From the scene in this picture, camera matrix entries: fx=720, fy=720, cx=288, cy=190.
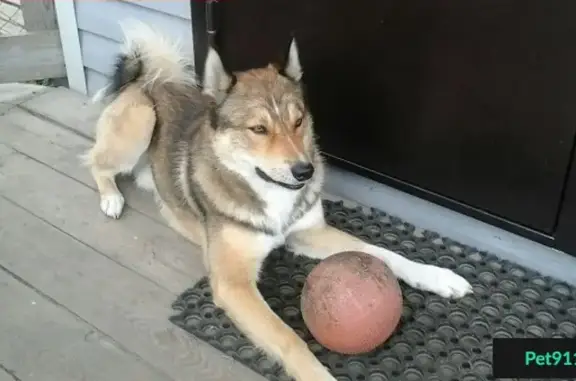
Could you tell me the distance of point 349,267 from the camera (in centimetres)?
177

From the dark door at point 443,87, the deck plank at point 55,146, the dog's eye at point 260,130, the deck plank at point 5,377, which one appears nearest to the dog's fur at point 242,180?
the dog's eye at point 260,130

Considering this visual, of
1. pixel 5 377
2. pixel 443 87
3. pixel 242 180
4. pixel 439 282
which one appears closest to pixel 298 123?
pixel 242 180

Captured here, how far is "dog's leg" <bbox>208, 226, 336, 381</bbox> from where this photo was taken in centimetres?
177

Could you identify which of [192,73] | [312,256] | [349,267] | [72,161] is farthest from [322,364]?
[72,161]

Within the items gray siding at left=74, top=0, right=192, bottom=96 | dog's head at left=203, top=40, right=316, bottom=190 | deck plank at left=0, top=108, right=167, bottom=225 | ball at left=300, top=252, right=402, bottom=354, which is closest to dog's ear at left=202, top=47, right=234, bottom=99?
dog's head at left=203, top=40, right=316, bottom=190

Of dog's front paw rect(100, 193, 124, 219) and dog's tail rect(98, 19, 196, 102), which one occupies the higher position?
dog's tail rect(98, 19, 196, 102)

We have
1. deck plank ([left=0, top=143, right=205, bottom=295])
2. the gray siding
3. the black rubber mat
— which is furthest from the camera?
the gray siding

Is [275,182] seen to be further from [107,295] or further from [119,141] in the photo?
[119,141]

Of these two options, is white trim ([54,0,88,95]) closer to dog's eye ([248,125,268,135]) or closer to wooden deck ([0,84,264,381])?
wooden deck ([0,84,264,381])

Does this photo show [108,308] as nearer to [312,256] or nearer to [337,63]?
[312,256]

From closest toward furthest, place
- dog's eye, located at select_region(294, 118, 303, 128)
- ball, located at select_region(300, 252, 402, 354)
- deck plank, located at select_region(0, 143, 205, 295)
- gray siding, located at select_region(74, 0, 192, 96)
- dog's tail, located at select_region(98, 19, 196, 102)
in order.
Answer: ball, located at select_region(300, 252, 402, 354)
dog's eye, located at select_region(294, 118, 303, 128)
deck plank, located at select_region(0, 143, 205, 295)
dog's tail, located at select_region(98, 19, 196, 102)
gray siding, located at select_region(74, 0, 192, 96)

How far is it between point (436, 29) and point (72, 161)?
152 cm

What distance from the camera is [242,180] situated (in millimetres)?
2051

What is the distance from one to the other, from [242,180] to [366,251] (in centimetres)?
43
